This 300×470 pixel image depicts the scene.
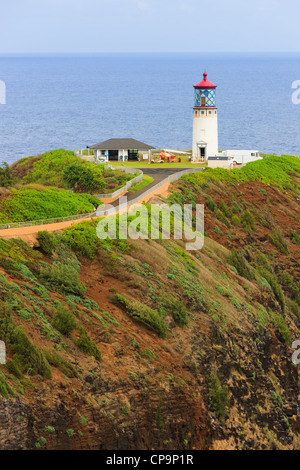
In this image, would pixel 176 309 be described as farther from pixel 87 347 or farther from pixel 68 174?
pixel 68 174

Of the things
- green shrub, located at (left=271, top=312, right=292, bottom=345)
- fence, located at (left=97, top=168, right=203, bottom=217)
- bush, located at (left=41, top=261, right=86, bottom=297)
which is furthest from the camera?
fence, located at (left=97, top=168, right=203, bottom=217)

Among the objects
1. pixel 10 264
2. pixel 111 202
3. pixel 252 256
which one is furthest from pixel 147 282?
pixel 252 256

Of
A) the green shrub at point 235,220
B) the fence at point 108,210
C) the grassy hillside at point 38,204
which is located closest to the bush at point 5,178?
the grassy hillside at point 38,204

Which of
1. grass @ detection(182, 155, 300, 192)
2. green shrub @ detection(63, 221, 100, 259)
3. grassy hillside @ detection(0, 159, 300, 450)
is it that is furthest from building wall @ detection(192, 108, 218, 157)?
green shrub @ detection(63, 221, 100, 259)

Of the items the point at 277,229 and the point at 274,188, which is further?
the point at 274,188

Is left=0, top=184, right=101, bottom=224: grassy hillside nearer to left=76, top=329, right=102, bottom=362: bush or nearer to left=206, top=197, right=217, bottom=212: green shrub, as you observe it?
left=206, top=197, right=217, bottom=212: green shrub

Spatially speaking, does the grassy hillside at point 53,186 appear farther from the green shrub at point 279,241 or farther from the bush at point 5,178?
the green shrub at point 279,241

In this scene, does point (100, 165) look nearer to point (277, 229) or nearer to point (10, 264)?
point (277, 229)

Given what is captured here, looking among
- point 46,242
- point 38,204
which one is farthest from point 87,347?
point 38,204
